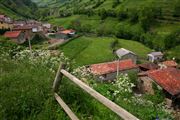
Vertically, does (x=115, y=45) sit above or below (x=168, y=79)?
below

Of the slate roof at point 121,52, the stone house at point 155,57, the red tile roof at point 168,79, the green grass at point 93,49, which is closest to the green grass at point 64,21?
the green grass at point 93,49

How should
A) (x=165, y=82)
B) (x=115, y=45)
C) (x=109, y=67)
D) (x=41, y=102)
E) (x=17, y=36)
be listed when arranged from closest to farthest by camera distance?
(x=41, y=102) → (x=165, y=82) → (x=109, y=67) → (x=17, y=36) → (x=115, y=45)

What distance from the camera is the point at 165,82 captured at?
98.4ft

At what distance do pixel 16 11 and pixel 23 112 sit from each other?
117 metres

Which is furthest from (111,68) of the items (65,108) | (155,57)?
(65,108)

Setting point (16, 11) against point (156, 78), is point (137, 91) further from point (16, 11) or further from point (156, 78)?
point (16, 11)

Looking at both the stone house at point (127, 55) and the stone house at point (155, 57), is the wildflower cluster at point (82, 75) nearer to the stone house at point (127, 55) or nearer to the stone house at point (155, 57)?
the stone house at point (127, 55)

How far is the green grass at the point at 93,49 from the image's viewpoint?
58.0m

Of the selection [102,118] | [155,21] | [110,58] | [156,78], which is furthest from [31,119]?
[155,21]

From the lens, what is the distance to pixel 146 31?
8006 centimetres

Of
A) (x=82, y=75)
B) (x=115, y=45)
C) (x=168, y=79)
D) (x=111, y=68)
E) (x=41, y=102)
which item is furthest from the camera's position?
(x=115, y=45)

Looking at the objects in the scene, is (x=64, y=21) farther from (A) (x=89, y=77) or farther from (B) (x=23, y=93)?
(B) (x=23, y=93)

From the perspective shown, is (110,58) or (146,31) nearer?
(110,58)

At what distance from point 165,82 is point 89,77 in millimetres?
19349
